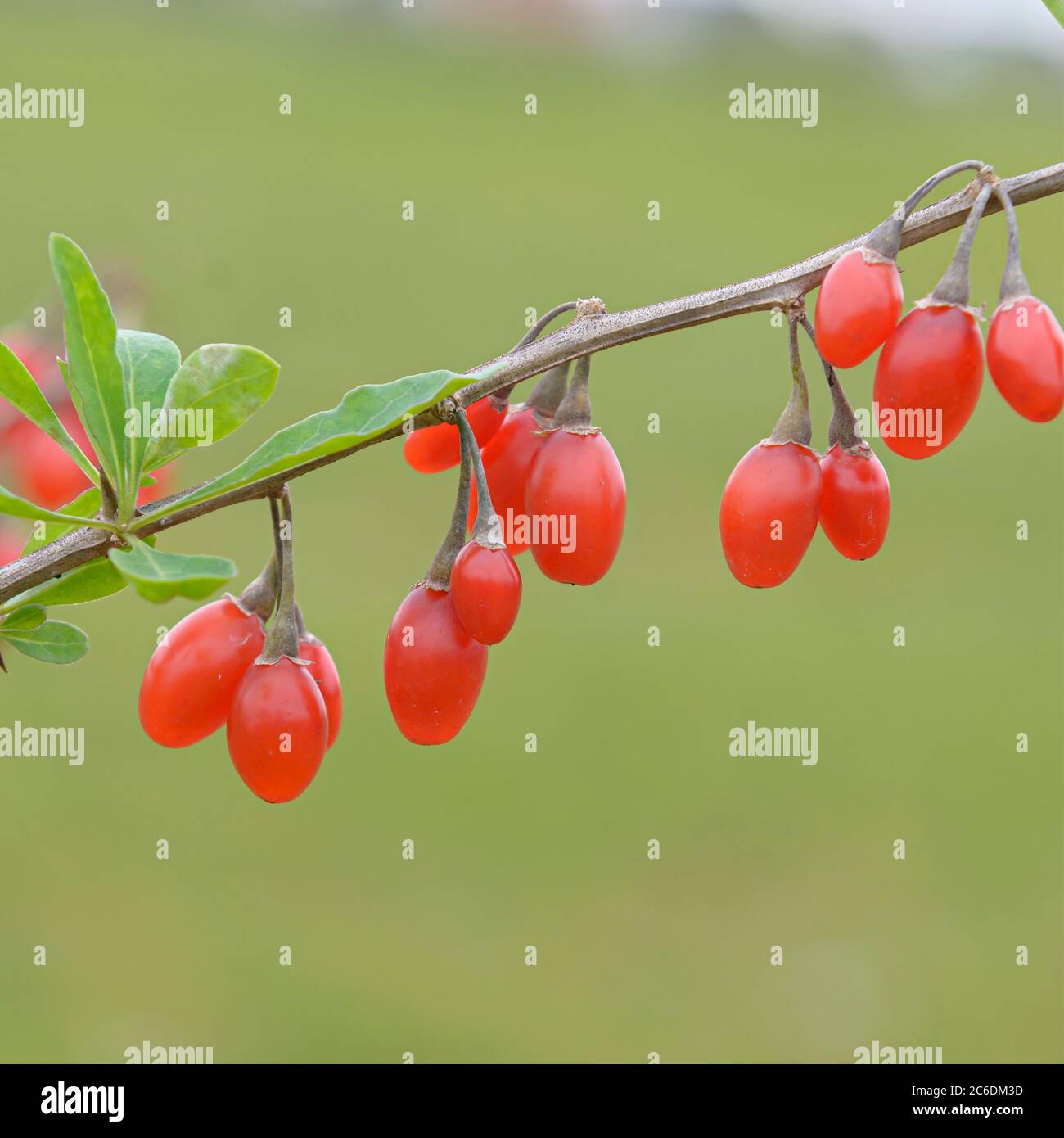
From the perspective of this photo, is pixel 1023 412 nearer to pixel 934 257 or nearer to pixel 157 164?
pixel 934 257

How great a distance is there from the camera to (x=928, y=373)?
135 cm

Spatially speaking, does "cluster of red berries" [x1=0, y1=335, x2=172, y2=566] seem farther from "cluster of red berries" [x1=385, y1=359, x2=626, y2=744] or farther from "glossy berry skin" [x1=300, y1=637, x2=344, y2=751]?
"cluster of red berries" [x1=385, y1=359, x2=626, y2=744]

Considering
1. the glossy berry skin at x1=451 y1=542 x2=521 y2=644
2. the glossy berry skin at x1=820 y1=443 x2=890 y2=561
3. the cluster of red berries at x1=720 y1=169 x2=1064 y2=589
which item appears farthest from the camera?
the glossy berry skin at x1=820 y1=443 x2=890 y2=561

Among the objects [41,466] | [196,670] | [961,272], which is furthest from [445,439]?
[41,466]

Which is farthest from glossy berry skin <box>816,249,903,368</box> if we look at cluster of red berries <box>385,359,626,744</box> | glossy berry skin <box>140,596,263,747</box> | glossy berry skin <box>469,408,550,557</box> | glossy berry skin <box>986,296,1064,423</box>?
glossy berry skin <box>140,596,263,747</box>

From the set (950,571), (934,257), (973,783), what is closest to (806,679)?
(973,783)

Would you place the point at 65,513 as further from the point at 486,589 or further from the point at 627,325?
the point at 627,325

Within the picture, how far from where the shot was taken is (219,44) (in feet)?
66.6

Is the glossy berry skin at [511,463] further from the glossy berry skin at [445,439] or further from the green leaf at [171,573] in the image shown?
the green leaf at [171,573]

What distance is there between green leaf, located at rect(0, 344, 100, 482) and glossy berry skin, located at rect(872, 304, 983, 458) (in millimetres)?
837

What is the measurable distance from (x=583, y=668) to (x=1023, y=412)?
7.69 m

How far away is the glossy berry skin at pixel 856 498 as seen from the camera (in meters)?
1.51

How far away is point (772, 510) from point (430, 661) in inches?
16.7

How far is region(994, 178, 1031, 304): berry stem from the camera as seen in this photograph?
1.32 m
